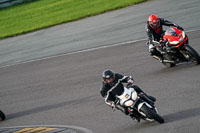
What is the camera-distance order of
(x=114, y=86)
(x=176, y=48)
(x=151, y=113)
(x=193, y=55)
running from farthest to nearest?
(x=176, y=48) → (x=193, y=55) → (x=114, y=86) → (x=151, y=113)

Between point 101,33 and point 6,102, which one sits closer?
point 6,102

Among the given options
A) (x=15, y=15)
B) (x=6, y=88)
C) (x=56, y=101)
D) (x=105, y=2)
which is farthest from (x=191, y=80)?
(x=15, y=15)

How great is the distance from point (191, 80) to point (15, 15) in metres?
25.2

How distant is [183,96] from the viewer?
36.7 ft

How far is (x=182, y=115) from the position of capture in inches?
386

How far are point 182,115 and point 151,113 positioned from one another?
0.79 m

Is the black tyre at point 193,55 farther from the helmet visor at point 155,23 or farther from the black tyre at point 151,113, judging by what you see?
the black tyre at point 151,113

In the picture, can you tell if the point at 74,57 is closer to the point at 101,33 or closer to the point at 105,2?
the point at 101,33

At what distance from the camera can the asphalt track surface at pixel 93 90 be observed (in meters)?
10.5

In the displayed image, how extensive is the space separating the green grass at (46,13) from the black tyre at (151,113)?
19332mm

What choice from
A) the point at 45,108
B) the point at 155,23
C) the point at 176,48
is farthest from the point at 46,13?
the point at 176,48

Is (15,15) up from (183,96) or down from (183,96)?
up

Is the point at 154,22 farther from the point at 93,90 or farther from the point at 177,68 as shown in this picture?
the point at 93,90

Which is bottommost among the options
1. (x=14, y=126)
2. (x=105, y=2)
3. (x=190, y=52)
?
(x=14, y=126)
